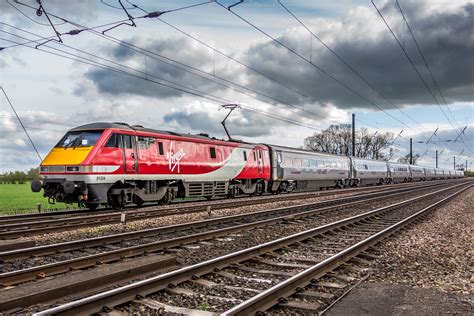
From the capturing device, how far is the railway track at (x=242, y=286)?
5281 millimetres

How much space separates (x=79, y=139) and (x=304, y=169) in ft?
70.6

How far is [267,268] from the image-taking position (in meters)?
7.74

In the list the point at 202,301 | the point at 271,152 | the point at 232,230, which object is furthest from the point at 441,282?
the point at 271,152

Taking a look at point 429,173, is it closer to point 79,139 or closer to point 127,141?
point 127,141

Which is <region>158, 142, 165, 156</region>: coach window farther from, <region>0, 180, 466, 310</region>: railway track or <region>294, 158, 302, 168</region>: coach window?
<region>294, 158, 302, 168</region>: coach window

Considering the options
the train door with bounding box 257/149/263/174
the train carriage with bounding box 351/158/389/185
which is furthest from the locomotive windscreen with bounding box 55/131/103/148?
the train carriage with bounding box 351/158/389/185

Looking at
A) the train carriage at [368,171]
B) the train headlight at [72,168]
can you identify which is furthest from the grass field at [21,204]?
the train carriage at [368,171]

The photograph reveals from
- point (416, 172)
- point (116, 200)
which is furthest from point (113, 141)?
point (416, 172)

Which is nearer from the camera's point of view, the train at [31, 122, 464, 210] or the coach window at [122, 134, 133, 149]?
the train at [31, 122, 464, 210]

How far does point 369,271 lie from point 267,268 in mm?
1713

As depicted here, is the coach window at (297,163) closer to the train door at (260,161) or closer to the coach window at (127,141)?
the train door at (260,161)

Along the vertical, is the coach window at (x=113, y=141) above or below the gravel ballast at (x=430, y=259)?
above

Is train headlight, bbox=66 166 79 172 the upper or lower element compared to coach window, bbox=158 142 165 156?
lower

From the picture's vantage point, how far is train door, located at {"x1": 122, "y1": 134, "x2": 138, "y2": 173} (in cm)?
1711
